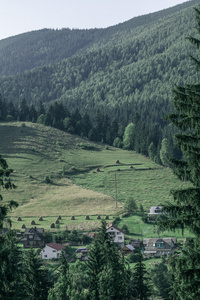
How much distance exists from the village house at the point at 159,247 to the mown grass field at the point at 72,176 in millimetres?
18722

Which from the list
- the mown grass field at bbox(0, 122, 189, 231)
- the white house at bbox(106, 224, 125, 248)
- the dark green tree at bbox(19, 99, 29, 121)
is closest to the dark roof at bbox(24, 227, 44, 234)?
the mown grass field at bbox(0, 122, 189, 231)

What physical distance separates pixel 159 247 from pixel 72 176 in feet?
190

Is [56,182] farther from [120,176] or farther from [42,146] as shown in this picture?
[42,146]

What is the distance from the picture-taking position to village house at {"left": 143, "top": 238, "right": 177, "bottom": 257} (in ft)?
245

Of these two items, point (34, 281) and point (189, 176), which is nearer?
point (189, 176)

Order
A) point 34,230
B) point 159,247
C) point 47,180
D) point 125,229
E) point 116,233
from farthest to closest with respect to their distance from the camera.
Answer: point 47,180 → point 125,229 → point 34,230 → point 116,233 → point 159,247

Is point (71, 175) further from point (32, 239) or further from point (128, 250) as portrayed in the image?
point (128, 250)

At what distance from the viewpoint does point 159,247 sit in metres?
75.2

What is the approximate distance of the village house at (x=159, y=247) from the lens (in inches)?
2938

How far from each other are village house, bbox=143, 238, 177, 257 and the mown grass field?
18722 millimetres

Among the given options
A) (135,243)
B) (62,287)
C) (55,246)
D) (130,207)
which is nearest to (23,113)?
(130,207)

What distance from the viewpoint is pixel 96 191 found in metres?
115

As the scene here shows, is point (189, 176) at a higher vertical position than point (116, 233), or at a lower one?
higher

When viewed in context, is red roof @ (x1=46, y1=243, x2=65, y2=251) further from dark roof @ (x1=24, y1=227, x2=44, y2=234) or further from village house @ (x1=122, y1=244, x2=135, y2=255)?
village house @ (x1=122, y1=244, x2=135, y2=255)
